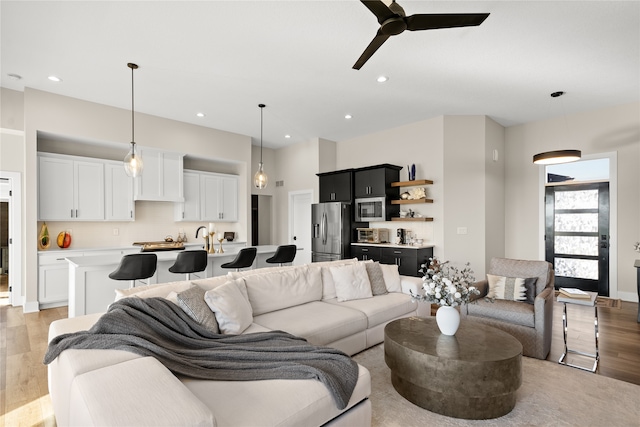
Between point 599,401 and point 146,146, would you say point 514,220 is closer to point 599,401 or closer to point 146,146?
point 599,401

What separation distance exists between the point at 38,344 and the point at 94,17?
10.7 ft

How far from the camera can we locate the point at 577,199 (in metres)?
5.60

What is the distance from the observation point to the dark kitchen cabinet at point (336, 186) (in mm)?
6606

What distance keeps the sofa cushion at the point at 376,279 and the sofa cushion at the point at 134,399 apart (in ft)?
8.45

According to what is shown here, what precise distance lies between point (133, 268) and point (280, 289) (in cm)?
166

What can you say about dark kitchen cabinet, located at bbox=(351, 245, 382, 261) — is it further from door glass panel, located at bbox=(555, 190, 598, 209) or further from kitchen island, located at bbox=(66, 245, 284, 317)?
kitchen island, located at bbox=(66, 245, 284, 317)

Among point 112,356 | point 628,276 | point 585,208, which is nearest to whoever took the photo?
point 112,356

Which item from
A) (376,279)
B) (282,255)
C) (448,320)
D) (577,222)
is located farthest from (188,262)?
(577,222)

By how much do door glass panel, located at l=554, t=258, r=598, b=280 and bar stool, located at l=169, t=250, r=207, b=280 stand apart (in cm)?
601

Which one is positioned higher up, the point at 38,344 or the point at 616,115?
the point at 616,115

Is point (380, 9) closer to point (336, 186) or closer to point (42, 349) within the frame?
point (42, 349)

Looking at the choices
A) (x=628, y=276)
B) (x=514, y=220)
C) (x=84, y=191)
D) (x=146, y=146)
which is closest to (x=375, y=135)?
(x=514, y=220)

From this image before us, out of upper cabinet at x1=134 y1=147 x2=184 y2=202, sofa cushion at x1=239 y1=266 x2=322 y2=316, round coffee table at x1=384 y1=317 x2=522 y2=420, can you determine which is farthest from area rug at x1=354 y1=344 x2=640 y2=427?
upper cabinet at x1=134 y1=147 x2=184 y2=202

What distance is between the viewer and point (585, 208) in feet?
18.1
